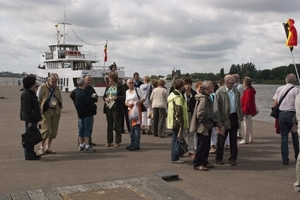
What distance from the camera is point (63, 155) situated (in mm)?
8273

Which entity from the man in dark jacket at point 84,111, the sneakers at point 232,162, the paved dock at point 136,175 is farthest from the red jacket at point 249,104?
the man in dark jacket at point 84,111

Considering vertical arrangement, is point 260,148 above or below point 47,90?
below

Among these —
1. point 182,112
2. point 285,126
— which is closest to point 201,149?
point 182,112

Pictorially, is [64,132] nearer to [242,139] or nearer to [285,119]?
[242,139]

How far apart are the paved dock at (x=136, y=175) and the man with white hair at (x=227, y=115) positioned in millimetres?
326

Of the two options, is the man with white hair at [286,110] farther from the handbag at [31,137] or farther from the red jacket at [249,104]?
the handbag at [31,137]

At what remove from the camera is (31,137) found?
Result: 756cm

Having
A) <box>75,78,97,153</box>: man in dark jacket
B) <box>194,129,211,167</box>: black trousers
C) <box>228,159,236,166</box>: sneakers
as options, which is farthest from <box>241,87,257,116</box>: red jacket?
<box>75,78,97,153</box>: man in dark jacket

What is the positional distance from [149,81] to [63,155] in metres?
4.33

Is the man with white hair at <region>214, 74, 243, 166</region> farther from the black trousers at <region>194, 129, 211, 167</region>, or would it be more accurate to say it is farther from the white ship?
the white ship

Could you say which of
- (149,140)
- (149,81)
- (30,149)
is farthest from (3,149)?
(149,81)

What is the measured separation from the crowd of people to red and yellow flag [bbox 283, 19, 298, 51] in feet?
5.18

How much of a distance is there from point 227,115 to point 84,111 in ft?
10.6

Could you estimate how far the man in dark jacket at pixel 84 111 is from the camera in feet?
27.5
